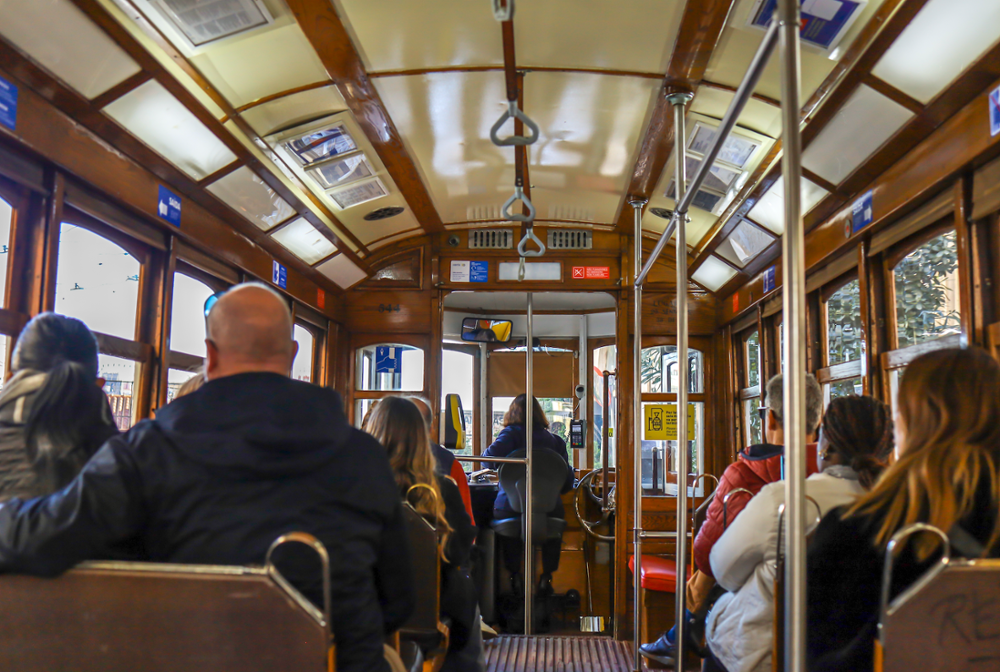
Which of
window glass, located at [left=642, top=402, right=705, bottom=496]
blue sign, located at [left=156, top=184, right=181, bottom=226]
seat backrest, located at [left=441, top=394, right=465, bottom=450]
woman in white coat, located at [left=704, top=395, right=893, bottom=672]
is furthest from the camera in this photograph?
seat backrest, located at [left=441, top=394, right=465, bottom=450]

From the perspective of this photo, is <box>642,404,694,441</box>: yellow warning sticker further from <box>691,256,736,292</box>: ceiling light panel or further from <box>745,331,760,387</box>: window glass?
<box>691,256,736,292</box>: ceiling light panel

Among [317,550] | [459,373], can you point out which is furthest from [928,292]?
[459,373]

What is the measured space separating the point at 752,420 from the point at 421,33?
3288mm

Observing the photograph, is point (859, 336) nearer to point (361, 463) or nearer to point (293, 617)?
point (361, 463)

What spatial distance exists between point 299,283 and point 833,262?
9.57 ft

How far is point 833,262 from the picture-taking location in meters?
3.51

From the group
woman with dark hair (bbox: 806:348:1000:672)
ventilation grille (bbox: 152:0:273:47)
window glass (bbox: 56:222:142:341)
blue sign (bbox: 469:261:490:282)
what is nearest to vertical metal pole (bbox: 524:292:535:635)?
blue sign (bbox: 469:261:490:282)

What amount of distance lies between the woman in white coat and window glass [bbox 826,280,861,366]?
157 centimetres

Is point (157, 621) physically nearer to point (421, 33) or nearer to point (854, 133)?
point (421, 33)

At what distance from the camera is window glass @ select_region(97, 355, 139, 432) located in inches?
112

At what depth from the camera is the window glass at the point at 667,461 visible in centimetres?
526

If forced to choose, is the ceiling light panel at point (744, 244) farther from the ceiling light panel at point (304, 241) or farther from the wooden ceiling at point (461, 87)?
the ceiling light panel at point (304, 241)

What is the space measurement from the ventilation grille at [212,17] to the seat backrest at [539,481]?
326cm

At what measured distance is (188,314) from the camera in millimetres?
3414
